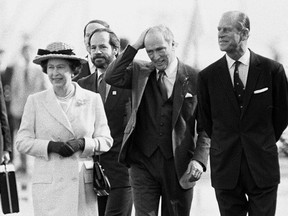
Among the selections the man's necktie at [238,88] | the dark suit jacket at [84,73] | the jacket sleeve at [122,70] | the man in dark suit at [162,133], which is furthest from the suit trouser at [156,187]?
the dark suit jacket at [84,73]

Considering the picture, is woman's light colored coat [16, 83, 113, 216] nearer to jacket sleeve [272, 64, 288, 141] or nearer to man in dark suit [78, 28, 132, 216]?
man in dark suit [78, 28, 132, 216]

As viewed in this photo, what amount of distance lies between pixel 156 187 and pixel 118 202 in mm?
821

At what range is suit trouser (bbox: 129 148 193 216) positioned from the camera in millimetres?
Answer: 7816

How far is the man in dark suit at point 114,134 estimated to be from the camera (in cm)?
866

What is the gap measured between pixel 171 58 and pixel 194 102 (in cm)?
35

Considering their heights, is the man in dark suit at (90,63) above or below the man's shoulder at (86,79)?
above

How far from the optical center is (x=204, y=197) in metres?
11.2

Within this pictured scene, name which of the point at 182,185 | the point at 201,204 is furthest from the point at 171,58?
the point at 201,204

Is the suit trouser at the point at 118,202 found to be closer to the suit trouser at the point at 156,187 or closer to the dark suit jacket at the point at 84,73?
the suit trouser at the point at 156,187

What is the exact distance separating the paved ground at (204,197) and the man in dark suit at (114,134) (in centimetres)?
242

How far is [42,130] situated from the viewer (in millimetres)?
7605

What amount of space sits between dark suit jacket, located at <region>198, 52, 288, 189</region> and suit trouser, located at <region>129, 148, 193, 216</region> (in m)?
0.32

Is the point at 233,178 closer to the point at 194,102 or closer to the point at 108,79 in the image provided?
the point at 194,102

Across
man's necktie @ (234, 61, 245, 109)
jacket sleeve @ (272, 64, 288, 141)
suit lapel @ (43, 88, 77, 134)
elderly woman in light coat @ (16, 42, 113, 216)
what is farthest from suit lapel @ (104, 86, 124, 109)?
jacket sleeve @ (272, 64, 288, 141)
